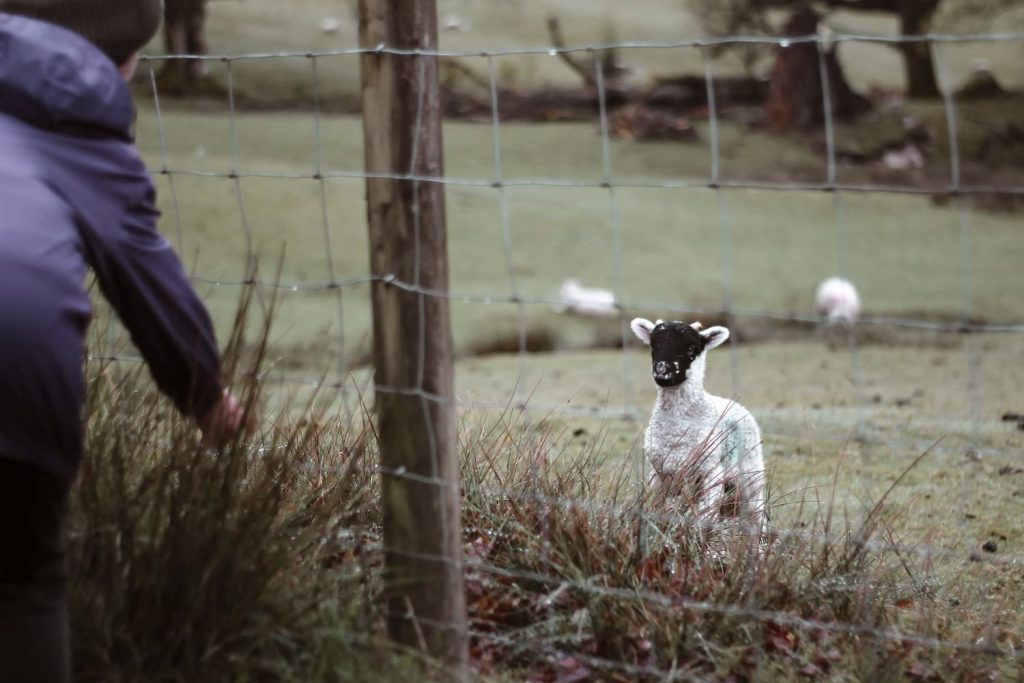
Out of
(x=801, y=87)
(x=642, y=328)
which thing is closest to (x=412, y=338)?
(x=642, y=328)

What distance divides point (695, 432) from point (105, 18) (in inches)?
90.5

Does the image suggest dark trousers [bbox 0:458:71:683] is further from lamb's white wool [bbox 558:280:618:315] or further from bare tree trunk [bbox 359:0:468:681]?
lamb's white wool [bbox 558:280:618:315]

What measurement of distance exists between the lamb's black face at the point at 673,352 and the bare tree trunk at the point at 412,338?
155cm

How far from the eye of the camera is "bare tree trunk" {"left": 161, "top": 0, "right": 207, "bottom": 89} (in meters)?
15.0

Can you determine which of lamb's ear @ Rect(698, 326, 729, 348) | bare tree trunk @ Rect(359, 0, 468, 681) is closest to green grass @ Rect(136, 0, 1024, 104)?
lamb's ear @ Rect(698, 326, 729, 348)

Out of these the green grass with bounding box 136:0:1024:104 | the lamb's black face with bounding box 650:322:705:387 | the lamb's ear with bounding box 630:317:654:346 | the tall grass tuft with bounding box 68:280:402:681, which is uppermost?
the green grass with bounding box 136:0:1024:104

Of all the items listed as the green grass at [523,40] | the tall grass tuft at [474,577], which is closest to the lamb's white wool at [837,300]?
the tall grass tuft at [474,577]

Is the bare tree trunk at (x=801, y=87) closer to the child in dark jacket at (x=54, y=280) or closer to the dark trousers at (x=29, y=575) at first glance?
the child in dark jacket at (x=54, y=280)

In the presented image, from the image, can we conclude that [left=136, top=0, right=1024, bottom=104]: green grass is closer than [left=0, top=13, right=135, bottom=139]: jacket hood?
No

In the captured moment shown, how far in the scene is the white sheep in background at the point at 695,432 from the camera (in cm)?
387

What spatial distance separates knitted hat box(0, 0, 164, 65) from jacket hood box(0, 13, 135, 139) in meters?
0.19

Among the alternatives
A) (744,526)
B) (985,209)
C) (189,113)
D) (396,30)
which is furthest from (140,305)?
(985,209)

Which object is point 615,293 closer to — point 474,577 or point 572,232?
point 474,577

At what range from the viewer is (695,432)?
4172 millimetres
